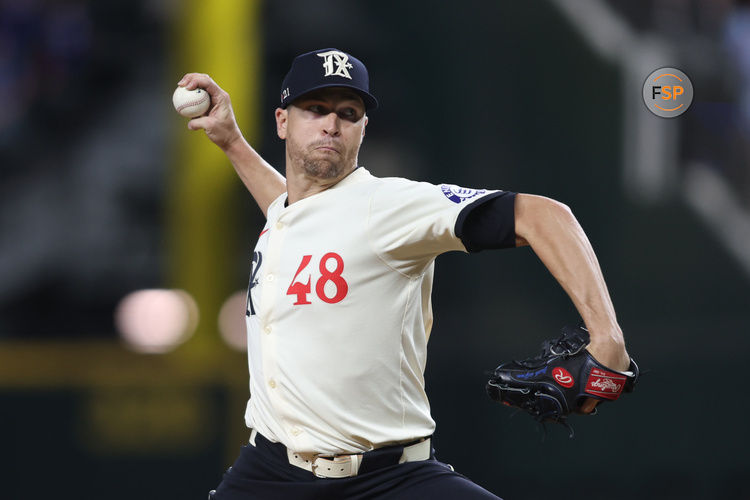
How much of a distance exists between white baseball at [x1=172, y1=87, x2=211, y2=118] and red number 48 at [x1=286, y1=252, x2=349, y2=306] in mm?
883

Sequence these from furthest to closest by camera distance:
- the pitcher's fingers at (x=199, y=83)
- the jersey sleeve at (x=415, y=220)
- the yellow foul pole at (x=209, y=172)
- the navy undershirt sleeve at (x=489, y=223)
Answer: the yellow foul pole at (x=209, y=172) → the pitcher's fingers at (x=199, y=83) → the jersey sleeve at (x=415, y=220) → the navy undershirt sleeve at (x=489, y=223)

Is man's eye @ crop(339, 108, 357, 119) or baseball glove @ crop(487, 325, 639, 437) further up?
man's eye @ crop(339, 108, 357, 119)

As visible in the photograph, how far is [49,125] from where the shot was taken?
7.22 meters

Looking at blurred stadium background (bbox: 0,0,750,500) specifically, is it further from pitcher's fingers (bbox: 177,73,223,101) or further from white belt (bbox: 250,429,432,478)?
white belt (bbox: 250,429,432,478)

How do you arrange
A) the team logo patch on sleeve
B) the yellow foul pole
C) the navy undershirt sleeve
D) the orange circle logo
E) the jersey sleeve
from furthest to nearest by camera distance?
the yellow foul pole
the orange circle logo
the jersey sleeve
the navy undershirt sleeve
the team logo patch on sleeve

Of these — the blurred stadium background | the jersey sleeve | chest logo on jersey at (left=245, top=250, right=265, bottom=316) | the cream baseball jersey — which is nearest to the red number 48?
the cream baseball jersey

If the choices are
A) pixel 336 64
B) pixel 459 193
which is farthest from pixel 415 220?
pixel 336 64

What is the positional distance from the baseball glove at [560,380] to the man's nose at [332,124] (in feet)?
2.71

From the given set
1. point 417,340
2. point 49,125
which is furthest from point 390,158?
point 417,340

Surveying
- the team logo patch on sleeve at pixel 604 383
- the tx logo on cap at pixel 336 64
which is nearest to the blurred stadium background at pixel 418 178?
the tx logo on cap at pixel 336 64

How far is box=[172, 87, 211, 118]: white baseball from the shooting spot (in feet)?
11.1

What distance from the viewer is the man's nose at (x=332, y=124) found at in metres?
2.90

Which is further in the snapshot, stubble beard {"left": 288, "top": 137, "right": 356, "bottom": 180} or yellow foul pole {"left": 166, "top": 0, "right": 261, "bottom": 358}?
yellow foul pole {"left": 166, "top": 0, "right": 261, "bottom": 358}

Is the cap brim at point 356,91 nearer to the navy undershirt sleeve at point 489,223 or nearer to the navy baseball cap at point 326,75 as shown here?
the navy baseball cap at point 326,75
